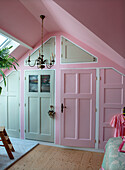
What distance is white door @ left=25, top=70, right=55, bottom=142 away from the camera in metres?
3.49

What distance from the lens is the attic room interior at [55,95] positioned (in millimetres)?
2643

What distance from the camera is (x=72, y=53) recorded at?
332 cm

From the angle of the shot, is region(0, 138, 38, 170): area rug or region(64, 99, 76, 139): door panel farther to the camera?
region(64, 99, 76, 139): door panel

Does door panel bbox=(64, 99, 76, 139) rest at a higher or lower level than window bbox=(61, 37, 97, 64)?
lower

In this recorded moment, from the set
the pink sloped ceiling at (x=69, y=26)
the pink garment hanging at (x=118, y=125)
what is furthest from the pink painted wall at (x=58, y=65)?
the pink garment hanging at (x=118, y=125)

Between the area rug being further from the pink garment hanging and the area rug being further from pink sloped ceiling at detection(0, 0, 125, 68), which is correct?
pink sloped ceiling at detection(0, 0, 125, 68)

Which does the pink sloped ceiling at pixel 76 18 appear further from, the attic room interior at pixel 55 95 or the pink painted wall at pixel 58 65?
the pink painted wall at pixel 58 65

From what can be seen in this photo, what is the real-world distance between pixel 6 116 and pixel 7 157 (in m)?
1.31

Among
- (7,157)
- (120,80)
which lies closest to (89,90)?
(120,80)

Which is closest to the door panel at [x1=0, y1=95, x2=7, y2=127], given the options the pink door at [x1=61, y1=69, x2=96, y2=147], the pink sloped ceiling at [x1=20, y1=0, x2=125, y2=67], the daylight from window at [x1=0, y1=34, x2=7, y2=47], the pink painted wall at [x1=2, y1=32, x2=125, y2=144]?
the pink painted wall at [x1=2, y1=32, x2=125, y2=144]

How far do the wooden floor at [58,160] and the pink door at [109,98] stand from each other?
496 mm

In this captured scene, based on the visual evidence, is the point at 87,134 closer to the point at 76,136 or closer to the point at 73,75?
the point at 76,136

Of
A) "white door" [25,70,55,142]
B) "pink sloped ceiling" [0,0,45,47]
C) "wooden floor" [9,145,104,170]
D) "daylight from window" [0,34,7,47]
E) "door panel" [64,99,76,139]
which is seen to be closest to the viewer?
"pink sloped ceiling" [0,0,45,47]

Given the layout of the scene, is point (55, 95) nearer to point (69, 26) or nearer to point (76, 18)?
point (69, 26)
